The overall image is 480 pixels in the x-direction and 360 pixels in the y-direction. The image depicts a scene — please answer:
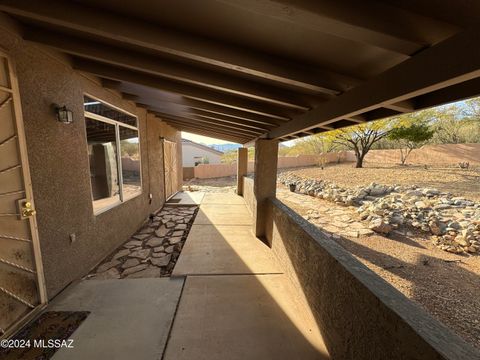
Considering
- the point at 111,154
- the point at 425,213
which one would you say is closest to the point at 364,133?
the point at 425,213

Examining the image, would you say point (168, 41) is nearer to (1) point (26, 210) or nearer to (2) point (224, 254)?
(1) point (26, 210)

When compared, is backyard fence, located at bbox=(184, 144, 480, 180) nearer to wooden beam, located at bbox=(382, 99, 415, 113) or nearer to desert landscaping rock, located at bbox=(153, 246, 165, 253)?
desert landscaping rock, located at bbox=(153, 246, 165, 253)

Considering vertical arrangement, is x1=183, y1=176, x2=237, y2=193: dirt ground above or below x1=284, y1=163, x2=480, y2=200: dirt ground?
below

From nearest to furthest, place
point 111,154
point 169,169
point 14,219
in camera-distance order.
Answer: point 14,219
point 111,154
point 169,169

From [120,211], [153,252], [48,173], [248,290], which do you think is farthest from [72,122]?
[248,290]

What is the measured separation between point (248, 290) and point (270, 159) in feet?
8.45

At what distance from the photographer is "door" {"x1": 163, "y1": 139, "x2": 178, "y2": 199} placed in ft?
23.7

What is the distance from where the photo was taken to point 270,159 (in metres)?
4.30

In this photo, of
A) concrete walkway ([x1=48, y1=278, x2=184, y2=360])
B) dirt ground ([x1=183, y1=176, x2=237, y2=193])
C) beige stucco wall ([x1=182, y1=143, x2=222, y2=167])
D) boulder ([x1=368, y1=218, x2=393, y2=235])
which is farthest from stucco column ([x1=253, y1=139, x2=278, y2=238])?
beige stucco wall ([x1=182, y1=143, x2=222, y2=167])

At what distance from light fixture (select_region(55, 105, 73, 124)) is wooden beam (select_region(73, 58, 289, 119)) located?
643 mm

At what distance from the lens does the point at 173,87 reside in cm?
277

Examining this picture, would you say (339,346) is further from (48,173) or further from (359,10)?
(48,173)

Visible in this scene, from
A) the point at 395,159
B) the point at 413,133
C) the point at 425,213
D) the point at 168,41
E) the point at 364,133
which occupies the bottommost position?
the point at 425,213

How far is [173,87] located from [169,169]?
5.40 metres
